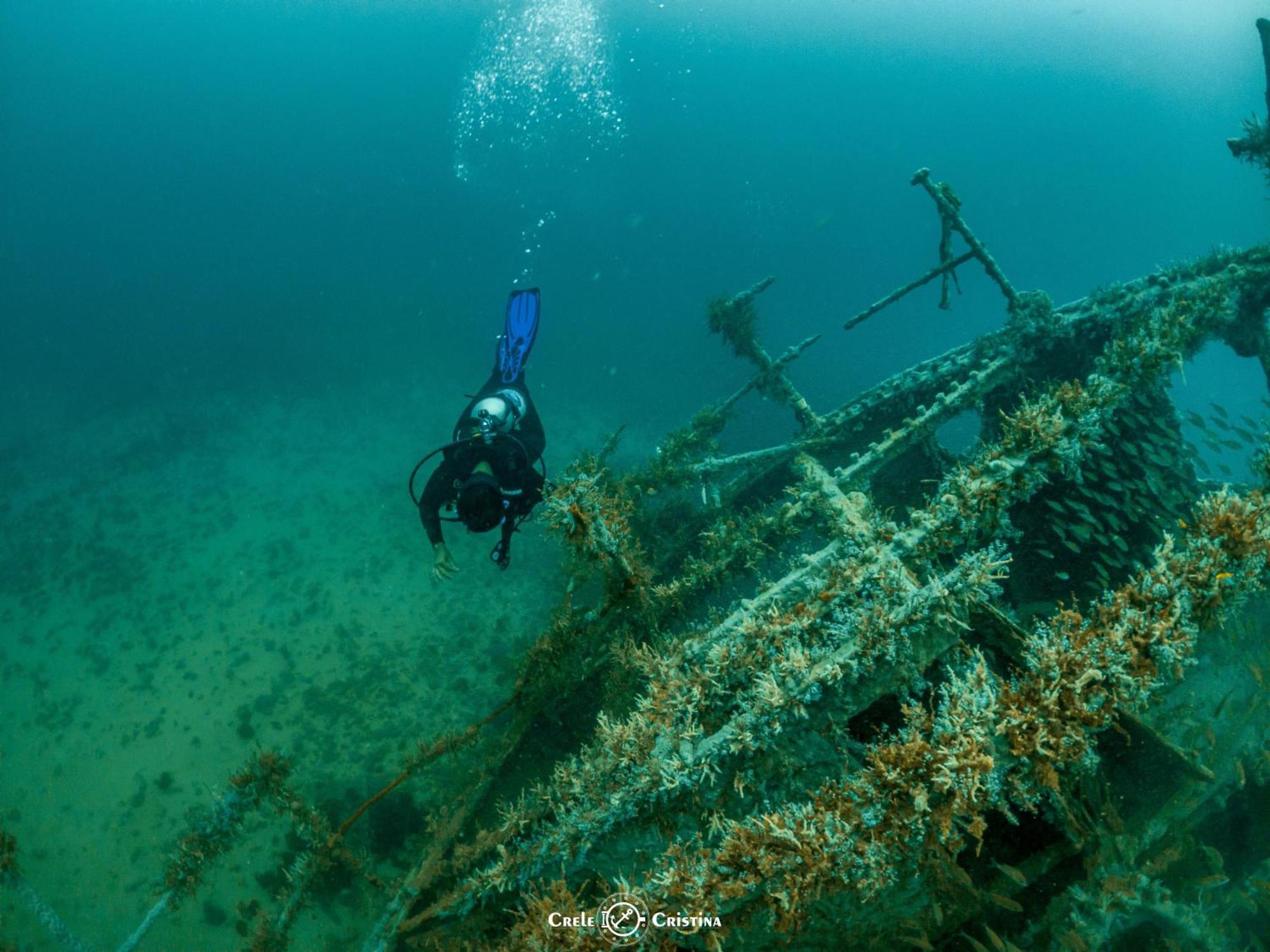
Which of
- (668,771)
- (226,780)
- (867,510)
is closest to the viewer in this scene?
(668,771)

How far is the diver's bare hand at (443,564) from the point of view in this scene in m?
5.46

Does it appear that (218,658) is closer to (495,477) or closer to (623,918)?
(495,477)

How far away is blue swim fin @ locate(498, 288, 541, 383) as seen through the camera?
880cm

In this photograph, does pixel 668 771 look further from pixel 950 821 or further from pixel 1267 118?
pixel 1267 118

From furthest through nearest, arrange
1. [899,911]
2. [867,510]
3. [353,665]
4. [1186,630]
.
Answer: [353,665], [867,510], [899,911], [1186,630]

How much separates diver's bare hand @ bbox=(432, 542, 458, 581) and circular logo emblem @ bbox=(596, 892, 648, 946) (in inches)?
147

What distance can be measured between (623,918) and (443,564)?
3.93m

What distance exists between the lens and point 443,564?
5.50 metres

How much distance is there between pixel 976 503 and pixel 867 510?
1226 mm

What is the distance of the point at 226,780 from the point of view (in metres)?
7.55

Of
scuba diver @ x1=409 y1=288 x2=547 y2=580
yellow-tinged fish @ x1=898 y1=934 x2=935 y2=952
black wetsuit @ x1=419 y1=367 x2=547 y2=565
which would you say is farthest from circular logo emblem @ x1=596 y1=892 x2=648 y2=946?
black wetsuit @ x1=419 y1=367 x2=547 y2=565

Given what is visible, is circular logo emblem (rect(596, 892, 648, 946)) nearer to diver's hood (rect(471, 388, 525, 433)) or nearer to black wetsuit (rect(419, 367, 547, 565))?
black wetsuit (rect(419, 367, 547, 565))

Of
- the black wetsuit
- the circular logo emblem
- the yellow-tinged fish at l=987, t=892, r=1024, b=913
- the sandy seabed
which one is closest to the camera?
the circular logo emblem

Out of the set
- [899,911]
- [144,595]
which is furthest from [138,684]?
[899,911]
